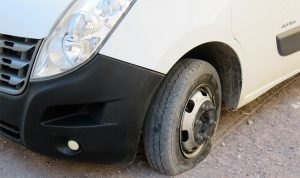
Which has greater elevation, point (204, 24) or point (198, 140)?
point (204, 24)

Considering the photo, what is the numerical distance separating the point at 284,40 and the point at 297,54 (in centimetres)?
31

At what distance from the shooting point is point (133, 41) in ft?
7.74

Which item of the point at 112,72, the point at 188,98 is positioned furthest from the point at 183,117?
the point at 112,72

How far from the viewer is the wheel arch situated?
2.93 metres

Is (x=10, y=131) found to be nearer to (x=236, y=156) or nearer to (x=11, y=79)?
(x=11, y=79)

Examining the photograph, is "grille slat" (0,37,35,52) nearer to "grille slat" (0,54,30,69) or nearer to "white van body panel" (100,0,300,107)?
"grille slat" (0,54,30,69)

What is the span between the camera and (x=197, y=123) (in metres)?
2.92

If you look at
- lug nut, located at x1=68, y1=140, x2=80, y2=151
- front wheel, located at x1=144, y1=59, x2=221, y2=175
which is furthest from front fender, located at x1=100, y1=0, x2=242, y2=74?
lug nut, located at x1=68, y1=140, x2=80, y2=151

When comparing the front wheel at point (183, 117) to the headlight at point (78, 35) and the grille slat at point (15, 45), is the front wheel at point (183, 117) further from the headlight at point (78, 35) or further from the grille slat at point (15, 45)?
the grille slat at point (15, 45)

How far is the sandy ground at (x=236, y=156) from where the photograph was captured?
9.81 ft

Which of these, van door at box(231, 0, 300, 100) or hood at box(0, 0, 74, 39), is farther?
van door at box(231, 0, 300, 100)

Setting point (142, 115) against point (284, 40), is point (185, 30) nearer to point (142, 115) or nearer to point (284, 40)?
point (142, 115)

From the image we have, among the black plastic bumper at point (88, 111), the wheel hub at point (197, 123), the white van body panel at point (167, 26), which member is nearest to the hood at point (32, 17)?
the white van body panel at point (167, 26)

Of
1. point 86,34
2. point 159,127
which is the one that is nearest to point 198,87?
point 159,127
